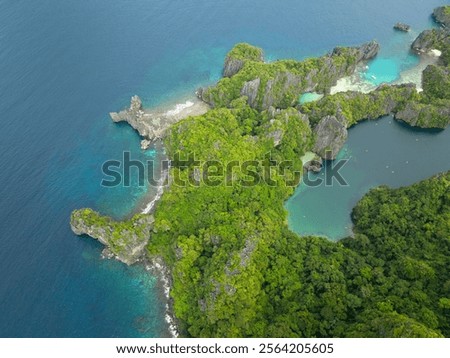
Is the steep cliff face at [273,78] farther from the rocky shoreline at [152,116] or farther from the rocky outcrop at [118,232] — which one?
the rocky outcrop at [118,232]

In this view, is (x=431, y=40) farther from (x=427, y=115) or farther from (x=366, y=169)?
(x=366, y=169)

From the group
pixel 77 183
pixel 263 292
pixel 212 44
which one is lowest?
pixel 263 292

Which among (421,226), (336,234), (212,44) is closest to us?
(421,226)

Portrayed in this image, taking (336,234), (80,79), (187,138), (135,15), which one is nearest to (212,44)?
(135,15)

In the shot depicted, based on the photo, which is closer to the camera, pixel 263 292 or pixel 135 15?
pixel 263 292

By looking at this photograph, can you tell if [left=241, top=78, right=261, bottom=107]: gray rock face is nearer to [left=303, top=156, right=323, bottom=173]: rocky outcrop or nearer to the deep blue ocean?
the deep blue ocean

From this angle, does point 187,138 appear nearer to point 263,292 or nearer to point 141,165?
point 141,165

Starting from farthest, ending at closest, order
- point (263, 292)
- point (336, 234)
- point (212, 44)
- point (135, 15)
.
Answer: point (135, 15) < point (212, 44) < point (336, 234) < point (263, 292)
